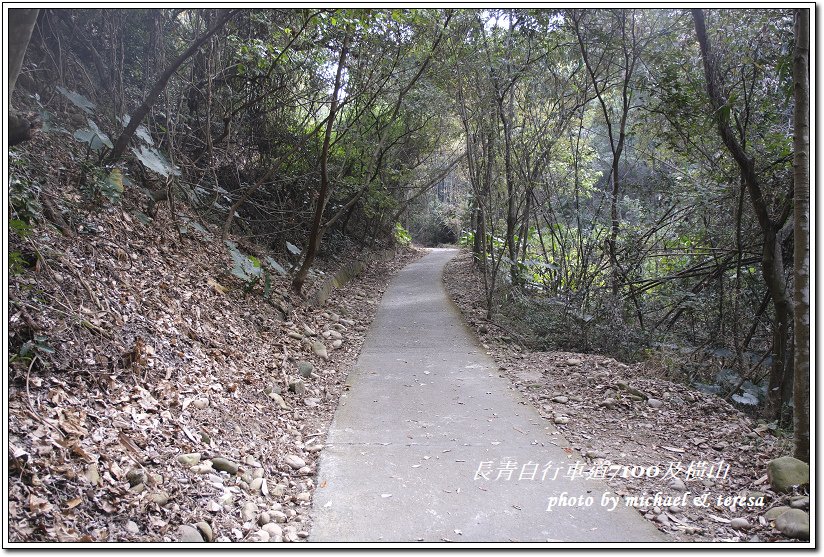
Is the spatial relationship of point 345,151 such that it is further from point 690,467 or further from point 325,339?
point 690,467

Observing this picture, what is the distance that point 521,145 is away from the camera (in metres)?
9.28

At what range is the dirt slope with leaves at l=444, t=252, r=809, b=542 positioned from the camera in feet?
9.71

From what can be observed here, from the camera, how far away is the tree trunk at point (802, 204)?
3.03 metres

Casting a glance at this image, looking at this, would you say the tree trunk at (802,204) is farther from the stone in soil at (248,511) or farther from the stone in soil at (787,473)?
the stone in soil at (248,511)

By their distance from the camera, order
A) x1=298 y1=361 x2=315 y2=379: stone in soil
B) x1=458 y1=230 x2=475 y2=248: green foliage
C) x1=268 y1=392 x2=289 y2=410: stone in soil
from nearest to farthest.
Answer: x1=268 y1=392 x2=289 y2=410: stone in soil → x1=298 y1=361 x2=315 y2=379: stone in soil → x1=458 y1=230 x2=475 y2=248: green foliage

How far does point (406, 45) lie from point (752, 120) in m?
4.93

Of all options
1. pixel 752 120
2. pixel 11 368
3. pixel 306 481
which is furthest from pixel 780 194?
pixel 11 368

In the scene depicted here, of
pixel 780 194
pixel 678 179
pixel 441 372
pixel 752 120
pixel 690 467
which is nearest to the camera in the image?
pixel 690 467

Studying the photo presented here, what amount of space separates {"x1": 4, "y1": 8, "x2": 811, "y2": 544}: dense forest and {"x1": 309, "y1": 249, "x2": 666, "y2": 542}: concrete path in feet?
5.14

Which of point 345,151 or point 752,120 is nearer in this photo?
point 752,120

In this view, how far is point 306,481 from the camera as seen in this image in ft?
11.3

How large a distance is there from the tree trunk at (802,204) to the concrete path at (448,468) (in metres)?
1.29

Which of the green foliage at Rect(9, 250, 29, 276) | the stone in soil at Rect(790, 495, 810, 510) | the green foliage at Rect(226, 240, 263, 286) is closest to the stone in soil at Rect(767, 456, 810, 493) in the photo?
the stone in soil at Rect(790, 495, 810, 510)

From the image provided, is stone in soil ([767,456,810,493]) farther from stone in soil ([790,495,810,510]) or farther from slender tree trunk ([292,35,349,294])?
slender tree trunk ([292,35,349,294])
